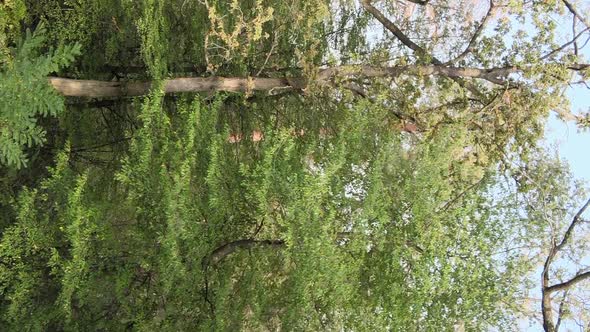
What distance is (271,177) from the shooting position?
7.88 m

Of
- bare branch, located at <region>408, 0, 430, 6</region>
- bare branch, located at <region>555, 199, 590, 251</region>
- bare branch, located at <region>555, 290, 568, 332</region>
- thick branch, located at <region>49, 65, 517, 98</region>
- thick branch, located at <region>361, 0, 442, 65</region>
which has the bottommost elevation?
bare branch, located at <region>555, 290, 568, 332</region>

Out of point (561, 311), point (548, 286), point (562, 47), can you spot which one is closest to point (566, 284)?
point (548, 286)

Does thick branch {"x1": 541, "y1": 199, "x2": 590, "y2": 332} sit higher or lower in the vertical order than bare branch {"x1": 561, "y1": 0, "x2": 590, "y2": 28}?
lower

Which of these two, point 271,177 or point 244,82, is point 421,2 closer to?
point 244,82

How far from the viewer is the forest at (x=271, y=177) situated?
784 centimetres

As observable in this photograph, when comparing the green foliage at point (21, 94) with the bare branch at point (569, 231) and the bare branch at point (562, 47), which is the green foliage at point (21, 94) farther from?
the bare branch at point (569, 231)

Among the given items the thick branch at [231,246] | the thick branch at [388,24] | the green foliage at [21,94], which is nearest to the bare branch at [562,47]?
the thick branch at [388,24]

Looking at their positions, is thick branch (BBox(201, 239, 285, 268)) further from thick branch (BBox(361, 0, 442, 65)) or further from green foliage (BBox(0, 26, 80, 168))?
thick branch (BBox(361, 0, 442, 65))

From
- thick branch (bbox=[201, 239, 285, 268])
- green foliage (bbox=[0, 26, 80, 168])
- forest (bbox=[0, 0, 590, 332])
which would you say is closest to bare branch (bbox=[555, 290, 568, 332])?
forest (bbox=[0, 0, 590, 332])

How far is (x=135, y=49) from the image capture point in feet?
34.2

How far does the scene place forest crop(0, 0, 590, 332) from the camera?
7.84m

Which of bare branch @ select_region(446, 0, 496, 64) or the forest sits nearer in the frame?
the forest

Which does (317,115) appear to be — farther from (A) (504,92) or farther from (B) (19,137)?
(B) (19,137)

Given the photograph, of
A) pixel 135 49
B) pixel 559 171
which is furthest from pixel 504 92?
pixel 135 49
